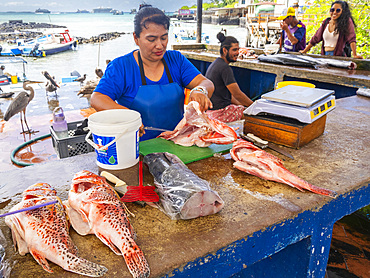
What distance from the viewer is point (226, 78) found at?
442 cm

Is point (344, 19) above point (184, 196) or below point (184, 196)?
above

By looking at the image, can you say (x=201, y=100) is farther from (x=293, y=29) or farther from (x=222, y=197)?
(x=293, y=29)

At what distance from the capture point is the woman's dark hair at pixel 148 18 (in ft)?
7.91

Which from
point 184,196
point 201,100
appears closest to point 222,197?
point 184,196

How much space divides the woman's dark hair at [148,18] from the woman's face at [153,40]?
0.11ft

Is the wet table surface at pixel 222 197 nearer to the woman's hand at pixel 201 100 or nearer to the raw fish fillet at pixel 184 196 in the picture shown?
the raw fish fillet at pixel 184 196

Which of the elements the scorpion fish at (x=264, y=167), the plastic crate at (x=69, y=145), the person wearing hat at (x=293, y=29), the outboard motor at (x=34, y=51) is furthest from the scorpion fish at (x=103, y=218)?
the outboard motor at (x=34, y=51)

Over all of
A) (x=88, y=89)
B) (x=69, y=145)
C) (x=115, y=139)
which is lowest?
(x=69, y=145)

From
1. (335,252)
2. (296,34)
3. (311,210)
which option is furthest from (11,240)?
(296,34)

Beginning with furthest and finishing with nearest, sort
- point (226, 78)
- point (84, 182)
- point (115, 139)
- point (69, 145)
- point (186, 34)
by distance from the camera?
point (186, 34)
point (226, 78)
point (69, 145)
point (115, 139)
point (84, 182)

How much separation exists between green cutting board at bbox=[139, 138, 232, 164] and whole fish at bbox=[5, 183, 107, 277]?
3.03ft

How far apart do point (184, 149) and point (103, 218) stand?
3.43 feet

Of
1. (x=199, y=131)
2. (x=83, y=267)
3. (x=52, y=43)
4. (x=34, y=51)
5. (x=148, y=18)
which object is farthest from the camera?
(x=52, y=43)

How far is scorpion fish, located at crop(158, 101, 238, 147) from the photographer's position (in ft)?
7.10
